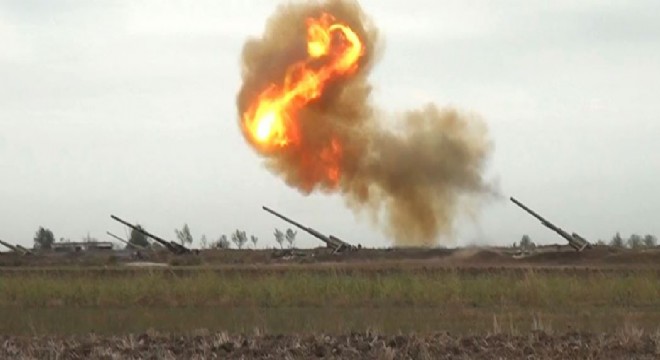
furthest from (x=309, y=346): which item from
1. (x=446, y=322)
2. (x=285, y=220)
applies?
(x=285, y=220)

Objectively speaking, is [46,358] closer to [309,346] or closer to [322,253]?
[309,346]

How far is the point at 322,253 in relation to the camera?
65.0 m

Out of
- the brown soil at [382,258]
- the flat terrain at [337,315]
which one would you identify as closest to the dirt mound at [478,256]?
the brown soil at [382,258]

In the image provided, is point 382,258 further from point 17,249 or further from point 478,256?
point 17,249

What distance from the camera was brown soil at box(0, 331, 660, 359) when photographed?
17.5 meters

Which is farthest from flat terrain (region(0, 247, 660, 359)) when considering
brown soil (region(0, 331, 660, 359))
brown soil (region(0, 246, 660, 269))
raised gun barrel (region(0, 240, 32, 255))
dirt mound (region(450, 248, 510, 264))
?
raised gun barrel (region(0, 240, 32, 255))

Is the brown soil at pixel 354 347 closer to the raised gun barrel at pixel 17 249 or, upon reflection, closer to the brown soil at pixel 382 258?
the brown soil at pixel 382 258

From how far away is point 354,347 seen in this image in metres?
18.2

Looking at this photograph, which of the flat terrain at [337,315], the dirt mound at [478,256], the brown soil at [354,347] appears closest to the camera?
the brown soil at [354,347]

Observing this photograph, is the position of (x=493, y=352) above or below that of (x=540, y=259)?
below

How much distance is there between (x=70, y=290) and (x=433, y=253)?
31.2 metres

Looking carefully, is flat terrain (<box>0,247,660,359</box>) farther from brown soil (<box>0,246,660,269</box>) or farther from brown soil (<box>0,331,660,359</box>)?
brown soil (<box>0,246,660,269</box>)

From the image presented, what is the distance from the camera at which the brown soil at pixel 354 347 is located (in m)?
17.5

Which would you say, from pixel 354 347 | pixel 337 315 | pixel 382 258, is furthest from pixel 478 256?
pixel 354 347
